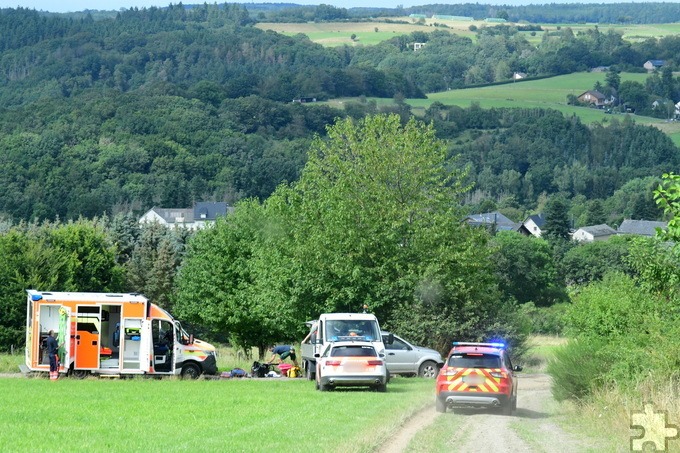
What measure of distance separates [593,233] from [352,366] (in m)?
150

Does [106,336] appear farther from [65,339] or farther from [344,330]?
[344,330]

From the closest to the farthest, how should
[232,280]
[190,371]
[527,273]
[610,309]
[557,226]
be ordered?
[610,309] → [190,371] → [232,280] → [527,273] → [557,226]

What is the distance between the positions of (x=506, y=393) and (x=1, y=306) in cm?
4247

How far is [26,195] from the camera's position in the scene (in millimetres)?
187750

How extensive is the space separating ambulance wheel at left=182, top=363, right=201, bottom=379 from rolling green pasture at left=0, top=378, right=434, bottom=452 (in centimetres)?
225

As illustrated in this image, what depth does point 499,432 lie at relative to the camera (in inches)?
911

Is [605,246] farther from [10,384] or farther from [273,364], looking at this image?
[10,384]

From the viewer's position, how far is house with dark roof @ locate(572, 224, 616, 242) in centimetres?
17605

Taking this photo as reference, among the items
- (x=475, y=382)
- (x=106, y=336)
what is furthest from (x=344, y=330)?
(x=475, y=382)

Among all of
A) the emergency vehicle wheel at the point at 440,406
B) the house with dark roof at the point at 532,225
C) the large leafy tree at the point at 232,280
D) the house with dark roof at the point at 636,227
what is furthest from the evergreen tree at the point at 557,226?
the emergency vehicle wheel at the point at 440,406

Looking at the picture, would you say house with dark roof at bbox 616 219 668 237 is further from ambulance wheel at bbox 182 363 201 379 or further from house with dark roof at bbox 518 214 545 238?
ambulance wheel at bbox 182 363 201 379

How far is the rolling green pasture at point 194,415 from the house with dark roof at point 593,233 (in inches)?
5725

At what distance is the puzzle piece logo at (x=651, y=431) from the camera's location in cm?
1941

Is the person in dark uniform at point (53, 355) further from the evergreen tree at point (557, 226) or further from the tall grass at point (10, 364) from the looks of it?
the evergreen tree at point (557, 226)
